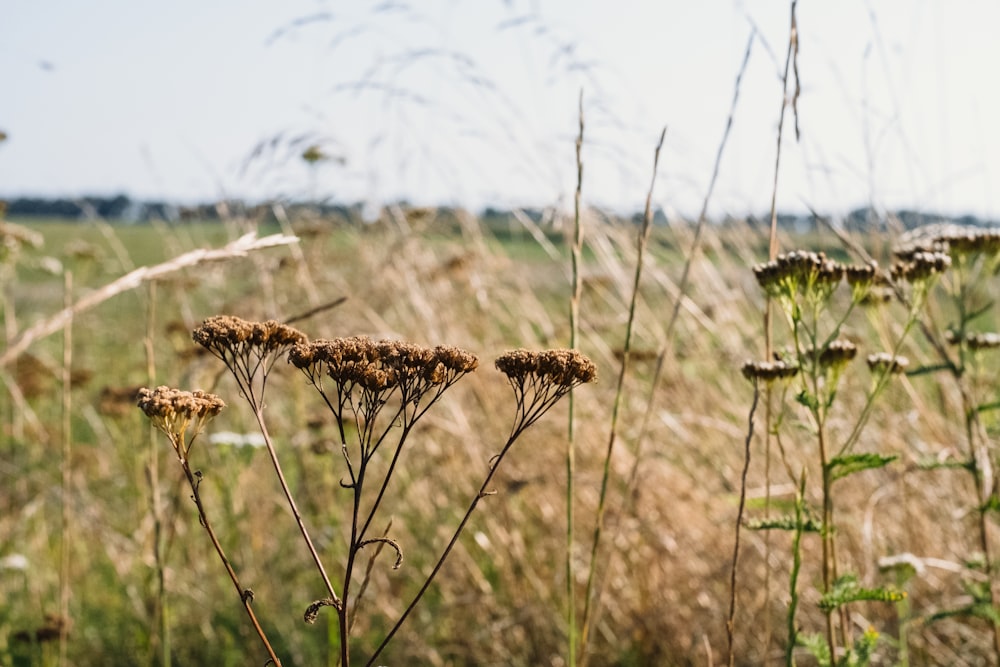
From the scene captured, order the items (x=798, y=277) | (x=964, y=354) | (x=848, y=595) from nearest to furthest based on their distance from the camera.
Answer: (x=848, y=595), (x=798, y=277), (x=964, y=354)

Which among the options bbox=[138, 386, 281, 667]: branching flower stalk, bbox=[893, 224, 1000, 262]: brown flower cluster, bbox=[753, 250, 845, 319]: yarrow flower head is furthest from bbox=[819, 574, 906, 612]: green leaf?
bbox=[138, 386, 281, 667]: branching flower stalk

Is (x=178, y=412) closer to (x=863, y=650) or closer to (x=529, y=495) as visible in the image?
(x=863, y=650)

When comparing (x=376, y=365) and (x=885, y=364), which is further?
(x=885, y=364)

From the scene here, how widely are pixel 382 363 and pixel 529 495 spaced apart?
2.32 m

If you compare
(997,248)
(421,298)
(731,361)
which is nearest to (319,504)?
(421,298)

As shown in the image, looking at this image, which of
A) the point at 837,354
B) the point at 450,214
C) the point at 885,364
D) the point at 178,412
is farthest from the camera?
the point at 450,214

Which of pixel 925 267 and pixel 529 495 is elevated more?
pixel 925 267

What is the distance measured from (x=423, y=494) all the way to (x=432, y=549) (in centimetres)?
23

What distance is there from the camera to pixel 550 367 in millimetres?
1220

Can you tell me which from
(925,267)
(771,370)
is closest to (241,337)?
(771,370)

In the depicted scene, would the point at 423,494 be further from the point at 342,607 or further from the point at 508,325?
the point at 342,607

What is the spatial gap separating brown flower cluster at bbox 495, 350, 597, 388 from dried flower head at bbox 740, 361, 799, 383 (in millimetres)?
717

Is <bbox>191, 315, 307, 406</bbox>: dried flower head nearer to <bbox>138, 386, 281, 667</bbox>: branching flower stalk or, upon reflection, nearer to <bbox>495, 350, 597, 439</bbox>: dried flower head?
<bbox>138, 386, 281, 667</bbox>: branching flower stalk

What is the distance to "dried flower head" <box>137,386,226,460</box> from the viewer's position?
1146 millimetres
